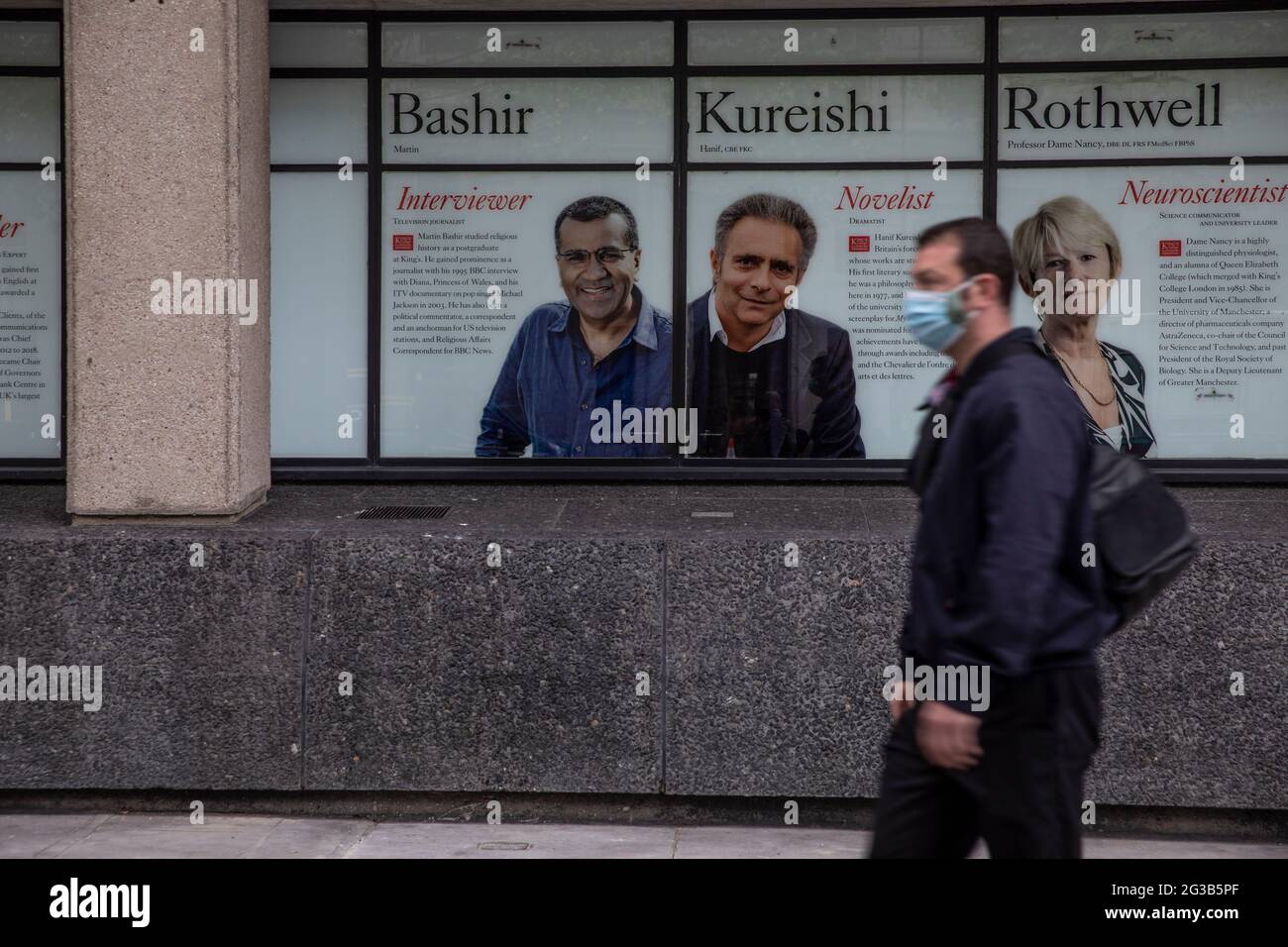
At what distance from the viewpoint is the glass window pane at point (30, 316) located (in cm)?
812

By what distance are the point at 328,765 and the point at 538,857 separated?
1144mm

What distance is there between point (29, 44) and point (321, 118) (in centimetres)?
169

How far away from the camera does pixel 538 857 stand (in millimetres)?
5992

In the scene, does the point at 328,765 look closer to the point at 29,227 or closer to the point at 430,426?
the point at 430,426

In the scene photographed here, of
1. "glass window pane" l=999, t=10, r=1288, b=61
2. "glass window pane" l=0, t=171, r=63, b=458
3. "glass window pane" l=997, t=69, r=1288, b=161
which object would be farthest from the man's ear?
"glass window pane" l=0, t=171, r=63, b=458

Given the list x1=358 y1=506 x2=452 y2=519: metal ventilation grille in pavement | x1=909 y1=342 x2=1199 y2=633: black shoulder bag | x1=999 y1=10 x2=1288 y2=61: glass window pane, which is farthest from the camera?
x1=999 y1=10 x2=1288 y2=61: glass window pane

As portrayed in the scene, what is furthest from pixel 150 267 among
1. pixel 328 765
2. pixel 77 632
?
pixel 328 765

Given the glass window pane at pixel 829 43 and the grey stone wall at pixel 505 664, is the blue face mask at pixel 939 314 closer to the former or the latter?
the grey stone wall at pixel 505 664

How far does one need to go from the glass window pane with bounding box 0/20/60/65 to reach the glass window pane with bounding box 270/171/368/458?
144 centimetres

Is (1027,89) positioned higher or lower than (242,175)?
higher

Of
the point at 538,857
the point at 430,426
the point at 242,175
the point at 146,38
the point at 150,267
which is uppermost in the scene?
the point at 146,38

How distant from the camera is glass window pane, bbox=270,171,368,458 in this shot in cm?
800
